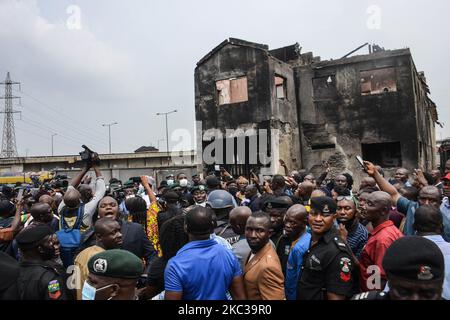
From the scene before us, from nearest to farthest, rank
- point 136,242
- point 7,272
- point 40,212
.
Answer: point 7,272
point 136,242
point 40,212

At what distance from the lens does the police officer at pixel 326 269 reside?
2.98 meters

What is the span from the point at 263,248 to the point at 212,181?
4.46 meters

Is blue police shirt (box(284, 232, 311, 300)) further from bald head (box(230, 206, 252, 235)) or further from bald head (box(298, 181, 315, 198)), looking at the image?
bald head (box(298, 181, 315, 198))

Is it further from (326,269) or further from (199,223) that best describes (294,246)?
(199,223)

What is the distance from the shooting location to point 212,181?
7.72 metres

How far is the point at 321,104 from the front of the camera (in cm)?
1934

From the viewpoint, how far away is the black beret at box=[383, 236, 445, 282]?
183cm

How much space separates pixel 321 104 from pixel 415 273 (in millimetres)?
18323

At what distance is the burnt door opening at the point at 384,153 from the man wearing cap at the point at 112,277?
58.6 ft

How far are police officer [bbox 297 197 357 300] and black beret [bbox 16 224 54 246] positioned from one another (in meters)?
2.27

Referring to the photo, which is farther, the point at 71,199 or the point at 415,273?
the point at 71,199

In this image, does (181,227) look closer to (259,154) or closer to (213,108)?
(259,154)

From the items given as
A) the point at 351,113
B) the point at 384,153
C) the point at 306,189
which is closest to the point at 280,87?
the point at 351,113

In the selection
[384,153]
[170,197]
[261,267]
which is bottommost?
A: [261,267]
